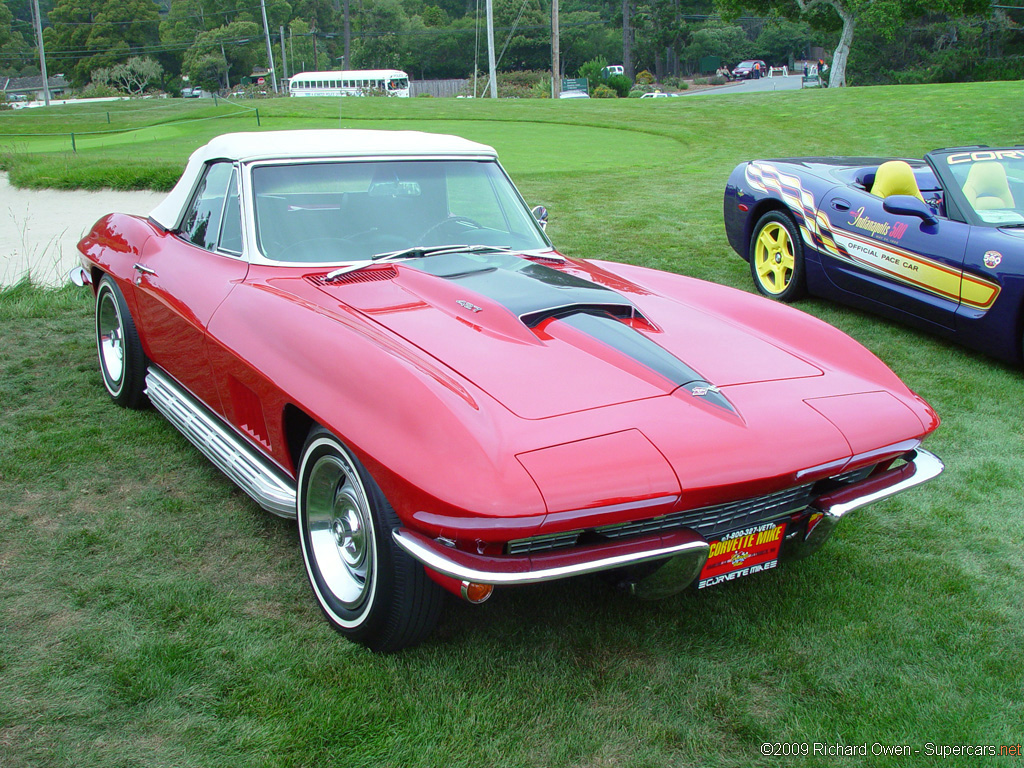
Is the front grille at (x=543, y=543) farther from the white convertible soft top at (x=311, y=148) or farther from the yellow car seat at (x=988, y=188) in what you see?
the yellow car seat at (x=988, y=188)

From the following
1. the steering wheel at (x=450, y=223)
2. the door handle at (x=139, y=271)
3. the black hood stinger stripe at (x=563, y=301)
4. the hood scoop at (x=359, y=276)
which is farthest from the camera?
the door handle at (x=139, y=271)

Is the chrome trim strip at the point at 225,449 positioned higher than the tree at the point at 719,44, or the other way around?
the tree at the point at 719,44

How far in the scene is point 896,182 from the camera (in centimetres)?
557

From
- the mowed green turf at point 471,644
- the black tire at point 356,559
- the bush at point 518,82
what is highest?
the bush at point 518,82

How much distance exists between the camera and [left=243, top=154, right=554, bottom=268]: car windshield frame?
324cm

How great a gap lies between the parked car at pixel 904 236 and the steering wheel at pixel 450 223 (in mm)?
2770

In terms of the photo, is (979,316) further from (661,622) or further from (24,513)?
(24,513)

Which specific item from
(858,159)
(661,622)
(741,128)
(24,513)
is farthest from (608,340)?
(741,128)

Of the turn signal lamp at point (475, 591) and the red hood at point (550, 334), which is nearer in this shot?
the turn signal lamp at point (475, 591)

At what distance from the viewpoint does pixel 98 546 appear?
298 centimetres

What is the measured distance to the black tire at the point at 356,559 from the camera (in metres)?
2.17

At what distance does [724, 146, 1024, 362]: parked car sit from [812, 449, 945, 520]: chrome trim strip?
2.38 meters

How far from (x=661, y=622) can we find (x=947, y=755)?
0.81 meters

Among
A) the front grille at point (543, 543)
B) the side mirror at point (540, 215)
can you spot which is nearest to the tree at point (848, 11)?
the side mirror at point (540, 215)
